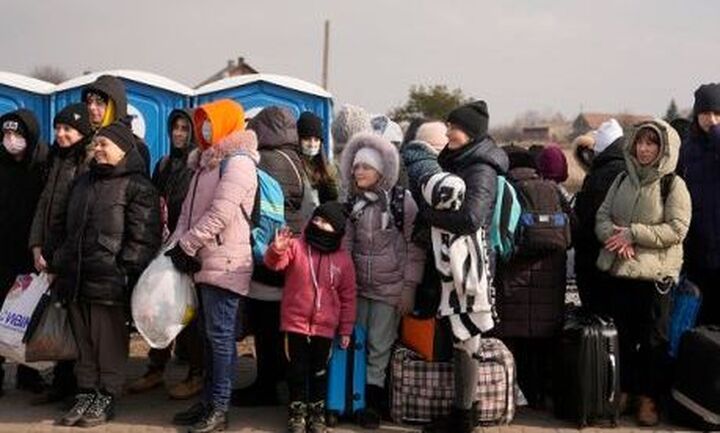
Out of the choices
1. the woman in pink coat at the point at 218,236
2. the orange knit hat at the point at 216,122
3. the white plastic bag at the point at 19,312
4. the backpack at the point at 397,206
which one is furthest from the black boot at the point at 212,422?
the orange knit hat at the point at 216,122

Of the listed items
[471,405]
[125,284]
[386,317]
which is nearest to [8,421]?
[125,284]

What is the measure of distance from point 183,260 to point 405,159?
1543mm

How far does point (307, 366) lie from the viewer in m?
5.01

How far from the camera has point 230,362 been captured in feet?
16.4

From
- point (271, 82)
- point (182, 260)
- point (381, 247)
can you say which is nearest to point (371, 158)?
point (381, 247)

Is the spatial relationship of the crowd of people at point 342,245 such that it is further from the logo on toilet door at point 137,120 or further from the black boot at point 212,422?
the logo on toilet door at point 137,120

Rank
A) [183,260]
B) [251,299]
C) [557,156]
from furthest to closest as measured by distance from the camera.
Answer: [557,156]
[251,299]
[183,260]

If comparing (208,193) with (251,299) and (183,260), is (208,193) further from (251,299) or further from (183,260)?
(251,299)

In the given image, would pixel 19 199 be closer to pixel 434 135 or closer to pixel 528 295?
pixel 434 135

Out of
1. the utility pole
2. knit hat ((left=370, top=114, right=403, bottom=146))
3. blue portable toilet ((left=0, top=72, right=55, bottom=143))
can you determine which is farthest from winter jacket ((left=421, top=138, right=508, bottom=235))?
the utility pole

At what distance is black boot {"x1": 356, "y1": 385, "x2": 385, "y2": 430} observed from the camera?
511 centimetres

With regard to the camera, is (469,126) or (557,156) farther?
(557,156)

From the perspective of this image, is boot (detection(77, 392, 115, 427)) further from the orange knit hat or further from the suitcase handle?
the suitcase handle

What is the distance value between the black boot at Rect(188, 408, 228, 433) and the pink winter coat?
704 millimetres
